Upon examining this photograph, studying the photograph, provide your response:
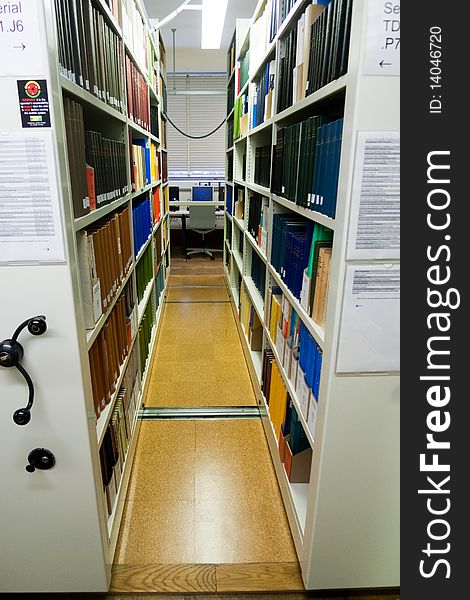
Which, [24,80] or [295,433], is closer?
[24,80]

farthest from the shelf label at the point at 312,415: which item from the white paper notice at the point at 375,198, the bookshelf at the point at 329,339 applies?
the white paper notice at the point at 375,198

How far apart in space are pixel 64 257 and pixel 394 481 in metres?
1.13

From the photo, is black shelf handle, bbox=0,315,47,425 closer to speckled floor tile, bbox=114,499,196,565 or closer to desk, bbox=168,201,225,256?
speckled floor tile, bbox=114,499,196,565

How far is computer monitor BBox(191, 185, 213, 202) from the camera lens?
6402 mm

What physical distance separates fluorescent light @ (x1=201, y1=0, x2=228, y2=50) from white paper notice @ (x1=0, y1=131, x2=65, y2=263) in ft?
10.9

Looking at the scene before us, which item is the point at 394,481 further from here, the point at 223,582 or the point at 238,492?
the point at 238,492

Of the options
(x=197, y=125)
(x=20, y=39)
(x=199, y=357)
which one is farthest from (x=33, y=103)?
(x=197, y=125)

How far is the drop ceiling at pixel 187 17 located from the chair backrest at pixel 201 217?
7.48ft

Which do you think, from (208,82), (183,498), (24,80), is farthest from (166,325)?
(208,82)

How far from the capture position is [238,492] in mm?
1875

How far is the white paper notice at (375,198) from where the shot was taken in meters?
0.96

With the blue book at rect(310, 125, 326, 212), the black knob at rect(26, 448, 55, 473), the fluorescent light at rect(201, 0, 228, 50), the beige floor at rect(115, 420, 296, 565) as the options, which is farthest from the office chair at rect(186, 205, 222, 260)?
the black knob at rect(26, 448, 55, 473)

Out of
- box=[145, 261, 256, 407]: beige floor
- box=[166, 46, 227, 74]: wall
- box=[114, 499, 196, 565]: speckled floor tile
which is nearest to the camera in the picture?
box=[114, 499, 196, 565]: speckled floor tile

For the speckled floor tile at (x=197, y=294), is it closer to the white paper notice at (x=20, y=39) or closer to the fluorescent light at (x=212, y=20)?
the fluorescent light at (x=212, y=20)
